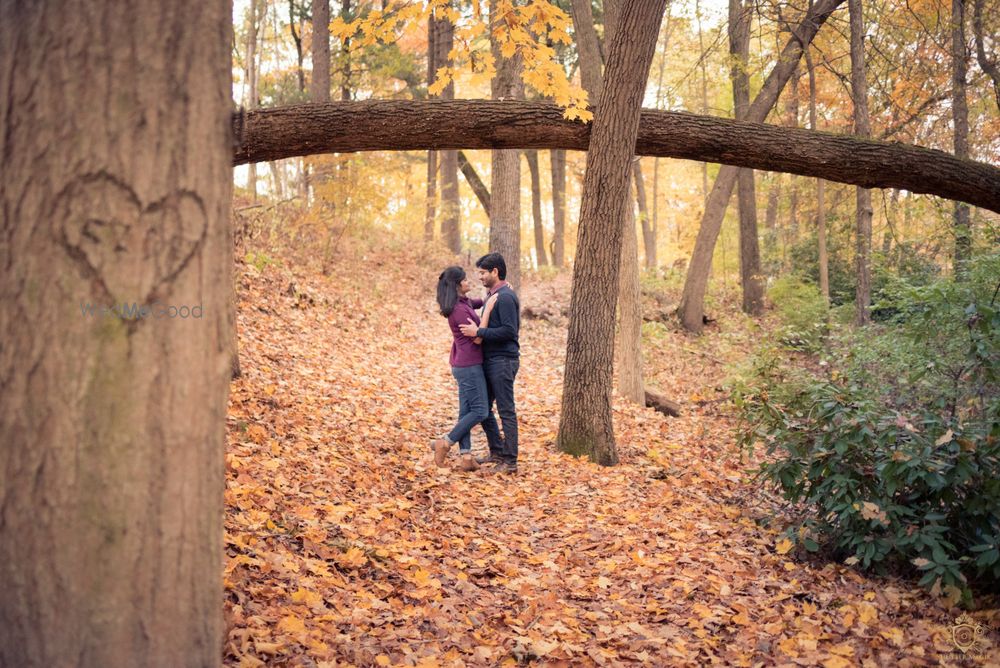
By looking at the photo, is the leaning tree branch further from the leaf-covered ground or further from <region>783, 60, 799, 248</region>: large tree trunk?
<region>783, 60, 799, 248</region>: large tree trunk

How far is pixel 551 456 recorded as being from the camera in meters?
7.22

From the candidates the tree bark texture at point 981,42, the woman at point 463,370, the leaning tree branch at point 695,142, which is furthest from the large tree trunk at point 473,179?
the woman at point 463,370

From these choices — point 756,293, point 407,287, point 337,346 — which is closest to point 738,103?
point 756,293

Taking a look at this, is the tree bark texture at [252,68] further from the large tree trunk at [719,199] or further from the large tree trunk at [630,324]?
the large tree trunk at [630,324]

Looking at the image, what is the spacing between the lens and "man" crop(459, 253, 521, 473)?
6.78 m

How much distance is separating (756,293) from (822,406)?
13722 mm

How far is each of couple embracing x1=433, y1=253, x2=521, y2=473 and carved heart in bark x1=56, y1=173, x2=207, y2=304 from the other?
16.9 ft

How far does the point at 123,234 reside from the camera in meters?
1.61

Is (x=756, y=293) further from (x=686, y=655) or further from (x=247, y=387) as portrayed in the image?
(x=686, y=655)

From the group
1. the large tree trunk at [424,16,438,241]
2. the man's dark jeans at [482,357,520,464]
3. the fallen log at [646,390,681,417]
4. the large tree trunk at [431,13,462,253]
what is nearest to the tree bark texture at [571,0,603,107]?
the fallen log at [646,390,681,417]

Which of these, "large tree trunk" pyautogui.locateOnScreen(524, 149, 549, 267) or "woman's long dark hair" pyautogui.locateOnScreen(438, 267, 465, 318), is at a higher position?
"large tree trunk" pyautogui.locateOnScreen(524, 149, 549, 267)

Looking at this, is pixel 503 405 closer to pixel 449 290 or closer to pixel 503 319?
pixel 503 319

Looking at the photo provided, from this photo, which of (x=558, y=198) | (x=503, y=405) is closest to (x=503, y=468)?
(x=503, y=405)

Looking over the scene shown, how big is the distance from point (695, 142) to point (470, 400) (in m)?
3.58
